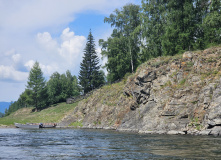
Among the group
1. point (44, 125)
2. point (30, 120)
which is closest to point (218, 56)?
point (44, 125)

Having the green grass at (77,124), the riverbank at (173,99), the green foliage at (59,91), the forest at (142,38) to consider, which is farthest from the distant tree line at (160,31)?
the green foliage at (59,91)

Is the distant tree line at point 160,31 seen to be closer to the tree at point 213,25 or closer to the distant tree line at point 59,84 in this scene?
the tree at point 213,25

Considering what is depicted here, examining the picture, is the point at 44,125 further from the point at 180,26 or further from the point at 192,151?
the point at 192,151

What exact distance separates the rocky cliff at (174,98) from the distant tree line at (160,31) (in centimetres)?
539

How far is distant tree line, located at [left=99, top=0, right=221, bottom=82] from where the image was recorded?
1703 inches

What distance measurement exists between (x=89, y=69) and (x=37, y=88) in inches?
857

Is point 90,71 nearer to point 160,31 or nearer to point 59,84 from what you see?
point 59,84

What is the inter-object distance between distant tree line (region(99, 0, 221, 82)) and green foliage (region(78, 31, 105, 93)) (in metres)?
8.02

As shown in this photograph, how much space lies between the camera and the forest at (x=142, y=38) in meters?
44.9

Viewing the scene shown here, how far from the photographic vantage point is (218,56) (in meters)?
36.6

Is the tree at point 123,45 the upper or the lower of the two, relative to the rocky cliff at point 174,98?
upper

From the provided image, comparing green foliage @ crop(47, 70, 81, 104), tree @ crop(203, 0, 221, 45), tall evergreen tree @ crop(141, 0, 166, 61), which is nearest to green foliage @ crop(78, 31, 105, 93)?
green foliage @ crop(47, 70, 81, 104)

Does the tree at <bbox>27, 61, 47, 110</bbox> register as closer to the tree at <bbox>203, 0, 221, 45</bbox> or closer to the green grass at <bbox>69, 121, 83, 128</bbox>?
the green grass at <bbox>69, 121, 83, 128</bbox>

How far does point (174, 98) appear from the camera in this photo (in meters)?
35.7
